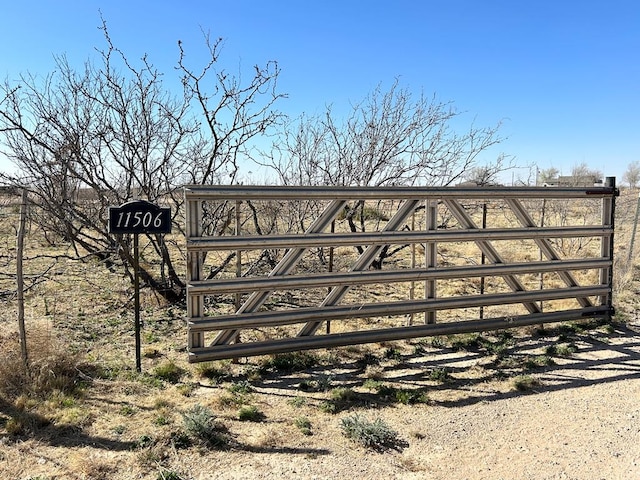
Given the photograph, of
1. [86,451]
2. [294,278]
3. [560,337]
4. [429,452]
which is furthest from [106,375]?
[560,337]

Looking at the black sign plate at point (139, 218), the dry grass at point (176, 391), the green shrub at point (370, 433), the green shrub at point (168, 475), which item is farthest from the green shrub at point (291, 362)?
the green shrub at point (168, 475)

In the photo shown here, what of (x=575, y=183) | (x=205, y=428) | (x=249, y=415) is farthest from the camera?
(x=575, y=183)

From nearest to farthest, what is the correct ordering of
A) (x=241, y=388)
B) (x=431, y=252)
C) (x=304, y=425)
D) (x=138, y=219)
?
(x=304, y=425), (x=241, y=388), (x=138, y=219), (x=431, y=252)

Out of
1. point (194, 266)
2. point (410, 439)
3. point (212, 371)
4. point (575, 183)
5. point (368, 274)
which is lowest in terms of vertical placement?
point (410, 439)

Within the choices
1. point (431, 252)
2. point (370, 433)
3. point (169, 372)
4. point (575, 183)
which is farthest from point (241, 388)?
point (575, 183)

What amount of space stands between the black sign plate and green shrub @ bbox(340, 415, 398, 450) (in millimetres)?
2415

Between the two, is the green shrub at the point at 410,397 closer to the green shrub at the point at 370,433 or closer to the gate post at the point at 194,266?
the green shrub at the point at 370,433

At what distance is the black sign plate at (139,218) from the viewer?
175 inches

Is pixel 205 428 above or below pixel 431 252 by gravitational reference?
below

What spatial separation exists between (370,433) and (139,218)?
9.00 ft

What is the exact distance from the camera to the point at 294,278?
479 cm

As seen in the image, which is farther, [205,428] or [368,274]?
[368,274]

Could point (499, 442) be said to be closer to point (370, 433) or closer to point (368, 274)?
point (370, 433)

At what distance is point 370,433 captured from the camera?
3416 millimetres
